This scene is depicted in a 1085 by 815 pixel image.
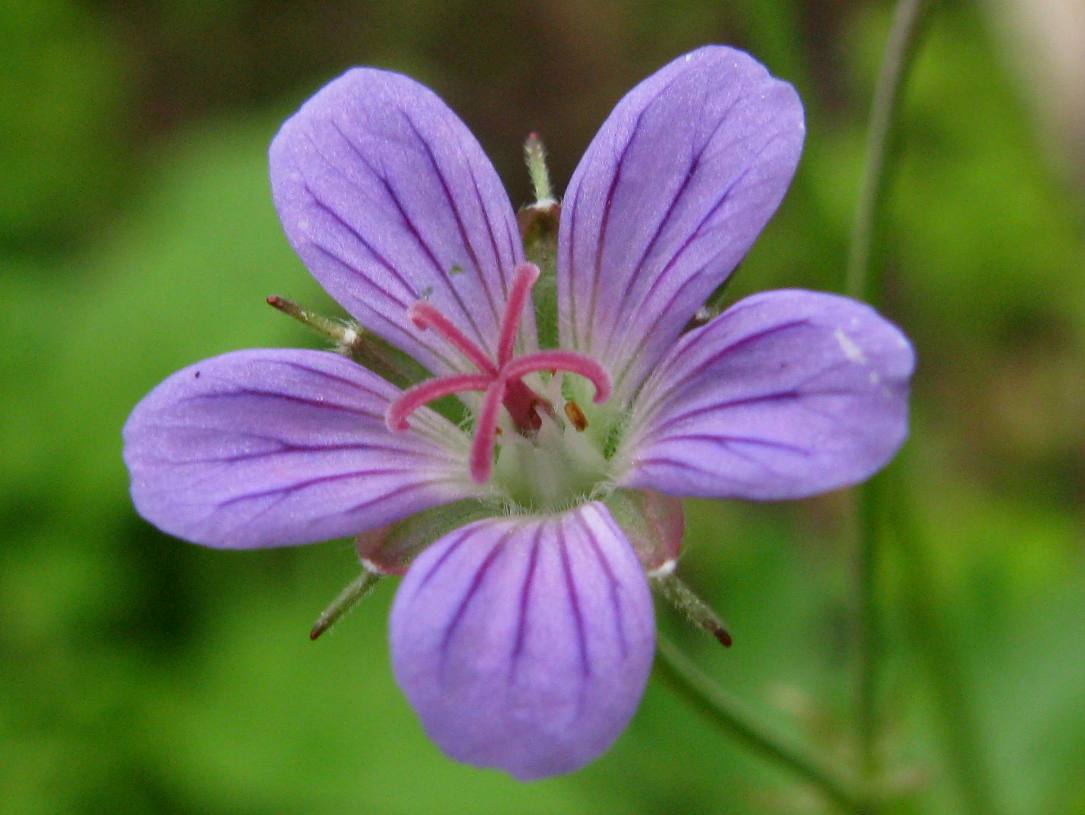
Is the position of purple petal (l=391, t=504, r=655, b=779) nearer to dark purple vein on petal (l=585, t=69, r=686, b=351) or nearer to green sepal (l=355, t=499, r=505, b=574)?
green sepal (l=355, t=499, r=505, b=574)

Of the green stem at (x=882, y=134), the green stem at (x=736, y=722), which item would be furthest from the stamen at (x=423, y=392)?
the green stem at (x=882, y=134)

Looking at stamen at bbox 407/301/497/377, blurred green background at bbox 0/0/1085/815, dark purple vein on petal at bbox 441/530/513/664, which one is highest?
stamen at bbox 407/301/497/377

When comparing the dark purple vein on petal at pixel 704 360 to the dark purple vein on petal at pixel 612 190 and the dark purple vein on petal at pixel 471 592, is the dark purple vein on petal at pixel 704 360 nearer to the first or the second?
the dark purple vein on petal at pixel 612 190

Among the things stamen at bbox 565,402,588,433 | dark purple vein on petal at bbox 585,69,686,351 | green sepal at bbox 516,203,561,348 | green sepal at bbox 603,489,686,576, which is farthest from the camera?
stamen at bbox 565,402,588,433

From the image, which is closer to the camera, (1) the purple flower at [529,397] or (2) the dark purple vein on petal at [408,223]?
(1) the purple flower at [529,397]

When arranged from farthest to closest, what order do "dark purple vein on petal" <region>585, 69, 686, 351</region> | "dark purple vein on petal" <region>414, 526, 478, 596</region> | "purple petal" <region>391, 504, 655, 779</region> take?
1. "dark purple vein on petal" <region>585, 69, 686, 351</region>
2. "dark purple vein on petal" <region>414, 526, 478, 596</region>
3. "purple petal" <region>391, 504, 655, 779</region>

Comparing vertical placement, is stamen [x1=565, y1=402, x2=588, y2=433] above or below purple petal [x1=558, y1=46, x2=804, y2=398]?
below

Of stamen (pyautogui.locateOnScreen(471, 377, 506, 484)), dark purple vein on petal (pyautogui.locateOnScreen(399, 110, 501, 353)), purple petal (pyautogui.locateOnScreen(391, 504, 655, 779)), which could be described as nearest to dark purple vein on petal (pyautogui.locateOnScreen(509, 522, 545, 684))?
purple petal (pyautogui.locateOnScreen(391, 504, 655, 779))
